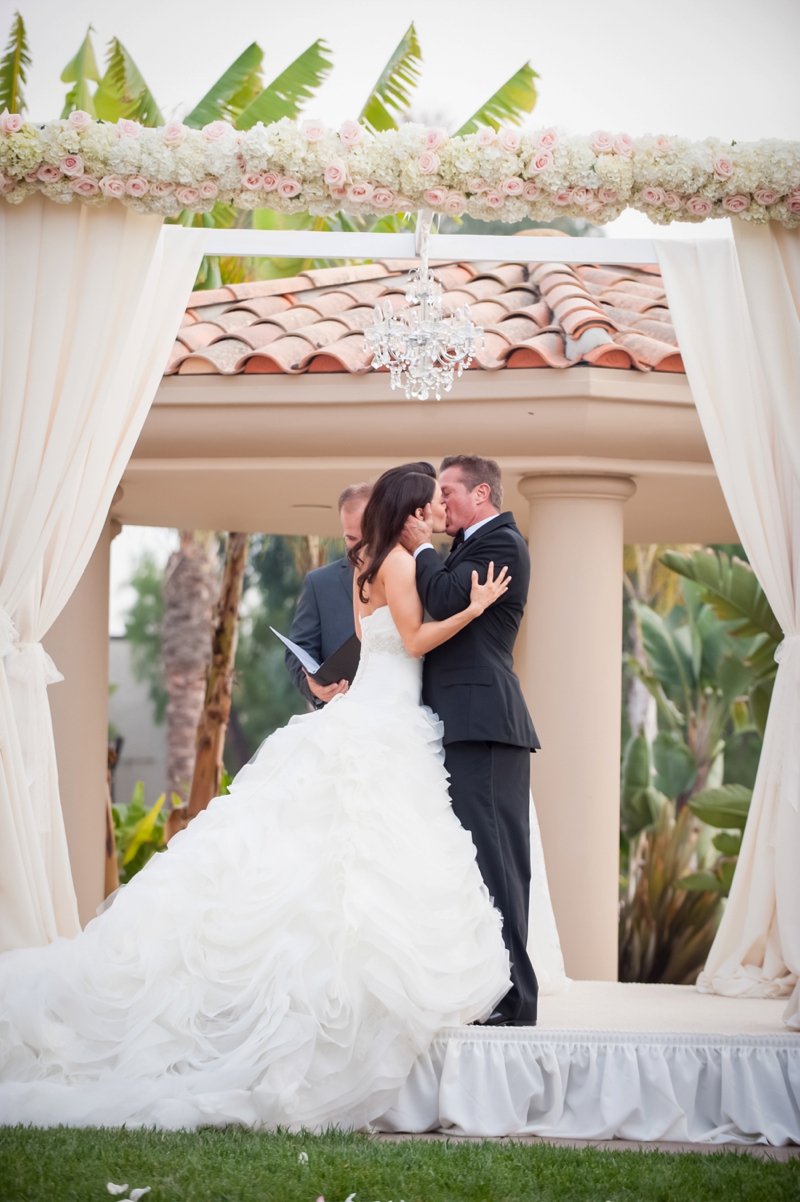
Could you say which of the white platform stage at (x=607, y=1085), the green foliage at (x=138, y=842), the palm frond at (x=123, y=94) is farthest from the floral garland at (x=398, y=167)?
the green foliage at (x=138, y=842)

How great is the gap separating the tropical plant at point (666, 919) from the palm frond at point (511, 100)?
6148mm

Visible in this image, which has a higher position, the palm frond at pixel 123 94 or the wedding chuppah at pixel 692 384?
the palm frond at pixel 123 94

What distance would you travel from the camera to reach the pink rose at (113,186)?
4.26 m

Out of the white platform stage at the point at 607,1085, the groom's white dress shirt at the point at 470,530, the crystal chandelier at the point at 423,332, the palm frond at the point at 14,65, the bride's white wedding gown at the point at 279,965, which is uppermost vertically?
the palm frond at the point at 14,65

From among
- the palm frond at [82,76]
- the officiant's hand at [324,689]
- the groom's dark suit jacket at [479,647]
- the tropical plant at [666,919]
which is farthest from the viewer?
the tropical plant at [666,919]

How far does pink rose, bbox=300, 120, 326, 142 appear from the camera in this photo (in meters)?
4.26

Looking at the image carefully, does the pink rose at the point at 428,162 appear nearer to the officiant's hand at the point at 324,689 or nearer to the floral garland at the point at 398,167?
the floral garland at the point at 398,167

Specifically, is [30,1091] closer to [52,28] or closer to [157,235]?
[157,235]

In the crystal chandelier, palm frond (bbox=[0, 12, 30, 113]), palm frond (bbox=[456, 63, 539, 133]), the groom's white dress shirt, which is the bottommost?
the groom's white dress shirt

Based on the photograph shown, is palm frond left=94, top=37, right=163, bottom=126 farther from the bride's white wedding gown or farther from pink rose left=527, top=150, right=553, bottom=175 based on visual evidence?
the bride's white wedding gown

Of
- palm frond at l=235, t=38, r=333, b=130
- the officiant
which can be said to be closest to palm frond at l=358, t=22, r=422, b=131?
palm frond at l=235, t=38, r=333, b=130

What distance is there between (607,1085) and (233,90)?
8276 millimetres

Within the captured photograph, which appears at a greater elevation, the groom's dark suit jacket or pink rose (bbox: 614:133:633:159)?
pink rose (bbox: 614:133:633:159)

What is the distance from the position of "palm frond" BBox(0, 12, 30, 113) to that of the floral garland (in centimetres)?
563
